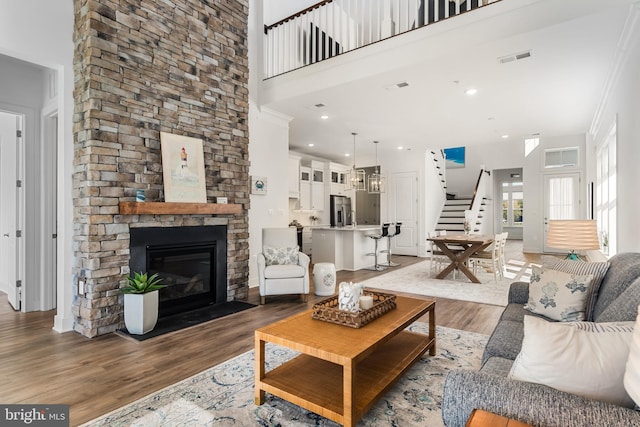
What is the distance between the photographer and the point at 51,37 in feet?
11.3

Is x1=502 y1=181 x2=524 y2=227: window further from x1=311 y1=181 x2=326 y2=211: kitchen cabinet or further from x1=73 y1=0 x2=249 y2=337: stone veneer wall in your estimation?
x1=73 y1=0 x2=249 y2=337: stone veneer wall

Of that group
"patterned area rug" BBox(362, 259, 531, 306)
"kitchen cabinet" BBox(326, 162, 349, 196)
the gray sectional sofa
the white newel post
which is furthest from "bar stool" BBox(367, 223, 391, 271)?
the gray sectional sofa

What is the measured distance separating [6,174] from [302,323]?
4784 millimetres

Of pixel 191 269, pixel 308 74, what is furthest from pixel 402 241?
pixel 191 269

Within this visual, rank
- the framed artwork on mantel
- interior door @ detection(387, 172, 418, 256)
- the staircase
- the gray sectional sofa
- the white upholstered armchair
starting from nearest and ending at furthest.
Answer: the gray sectional sofa
the framed artwork on mantel
the white upholstered armchair
interior door @ detection(387, 172, 418, 256)
the staircase

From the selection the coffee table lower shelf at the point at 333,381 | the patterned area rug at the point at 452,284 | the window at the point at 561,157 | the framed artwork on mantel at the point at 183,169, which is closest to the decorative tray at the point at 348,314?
the coffee table lower shelf at the point at 333,381

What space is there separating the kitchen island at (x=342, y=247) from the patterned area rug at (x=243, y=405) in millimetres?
4344

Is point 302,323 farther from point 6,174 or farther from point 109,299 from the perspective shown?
point 6,174

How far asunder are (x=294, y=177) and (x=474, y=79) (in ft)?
15.7

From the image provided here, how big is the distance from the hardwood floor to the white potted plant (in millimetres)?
157

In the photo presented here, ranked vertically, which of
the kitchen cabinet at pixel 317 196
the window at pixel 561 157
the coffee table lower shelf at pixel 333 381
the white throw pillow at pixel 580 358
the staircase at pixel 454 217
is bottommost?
the coffee table lower shelf at pixel 333 381

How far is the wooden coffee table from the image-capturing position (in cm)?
179

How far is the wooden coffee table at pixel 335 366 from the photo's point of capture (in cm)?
179

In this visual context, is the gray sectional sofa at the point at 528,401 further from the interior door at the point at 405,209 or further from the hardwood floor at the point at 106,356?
the interior door at the point at 405,209
